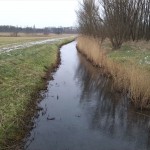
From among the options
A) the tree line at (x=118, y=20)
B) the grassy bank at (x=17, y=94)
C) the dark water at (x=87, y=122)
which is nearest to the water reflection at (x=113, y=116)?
the dark water at (x=87, y=122)

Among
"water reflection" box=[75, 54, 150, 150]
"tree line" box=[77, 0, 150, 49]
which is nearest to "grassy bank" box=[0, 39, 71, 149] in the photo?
"water reflection" box=[75, 54, 150, 150]

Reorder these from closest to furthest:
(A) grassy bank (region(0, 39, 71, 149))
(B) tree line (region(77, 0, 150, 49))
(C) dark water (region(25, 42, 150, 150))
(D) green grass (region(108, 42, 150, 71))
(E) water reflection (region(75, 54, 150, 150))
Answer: (C) dark water (region(25, 42, 150, 150)) < (A) grassy bank (region(0, 39, 71, 149)) < (E) water reflection (region(75, 54, 150, 150)) < (D) green grass (region(108, 42, 150, 71)) < (B) tree line (region(77, 0, 150, 49))

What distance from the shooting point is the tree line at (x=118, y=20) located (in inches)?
1069

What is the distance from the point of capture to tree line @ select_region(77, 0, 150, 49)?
2716cm

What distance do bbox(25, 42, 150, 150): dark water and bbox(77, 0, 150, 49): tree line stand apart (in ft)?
42.8

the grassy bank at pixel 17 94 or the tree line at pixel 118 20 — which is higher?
the tree line at pixel 118 20

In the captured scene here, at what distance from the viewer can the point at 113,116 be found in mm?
10609

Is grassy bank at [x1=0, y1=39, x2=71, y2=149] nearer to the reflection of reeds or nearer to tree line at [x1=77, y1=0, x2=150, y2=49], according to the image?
the reflection of reeds

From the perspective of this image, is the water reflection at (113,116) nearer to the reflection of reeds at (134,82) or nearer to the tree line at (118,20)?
the reflection of reeds at (134,82)

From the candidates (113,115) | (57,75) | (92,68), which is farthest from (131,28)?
(113,115)

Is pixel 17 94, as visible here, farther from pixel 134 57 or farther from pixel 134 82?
pixel 134 57

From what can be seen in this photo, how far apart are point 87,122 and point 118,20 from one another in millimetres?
18513

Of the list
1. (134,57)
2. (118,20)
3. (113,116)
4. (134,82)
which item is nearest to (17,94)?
(113,116)

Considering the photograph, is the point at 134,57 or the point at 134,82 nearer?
the point at 134,82
